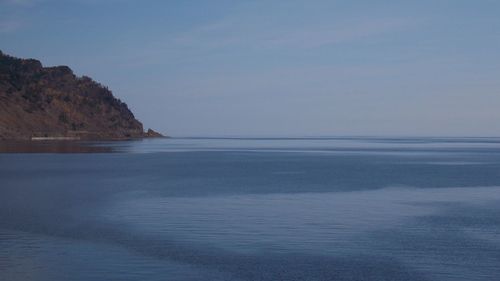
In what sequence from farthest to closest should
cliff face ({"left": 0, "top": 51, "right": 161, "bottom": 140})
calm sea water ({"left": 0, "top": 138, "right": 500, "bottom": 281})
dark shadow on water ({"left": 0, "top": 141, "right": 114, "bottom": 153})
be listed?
cliff face ({"left": 0, "top": 51, "right": 161, "bottom": 140}) < dark shadow on water ({"left": 0, "top": 141, "right": 114, "bottom": 153}) < calm sea water ({"left": 0, "top": 138, "right": 500, "bottom": 281})

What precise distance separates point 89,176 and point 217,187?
10473mm

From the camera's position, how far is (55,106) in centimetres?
14200

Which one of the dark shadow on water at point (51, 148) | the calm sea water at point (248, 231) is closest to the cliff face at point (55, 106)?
the dark shadow on water at point (51, 148)

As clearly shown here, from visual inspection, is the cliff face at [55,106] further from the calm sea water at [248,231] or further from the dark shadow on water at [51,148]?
the calm sea water at [248,231]

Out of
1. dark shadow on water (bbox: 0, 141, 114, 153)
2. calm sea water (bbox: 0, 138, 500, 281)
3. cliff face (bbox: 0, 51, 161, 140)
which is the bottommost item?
calm sea water (bbox: 0, 138, 500, 281)

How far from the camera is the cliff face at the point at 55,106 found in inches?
4941

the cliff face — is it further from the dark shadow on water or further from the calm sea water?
the calm sea water

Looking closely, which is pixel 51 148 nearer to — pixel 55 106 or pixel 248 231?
pixel 55 106

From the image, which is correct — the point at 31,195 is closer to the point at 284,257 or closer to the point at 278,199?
the point at 278,199

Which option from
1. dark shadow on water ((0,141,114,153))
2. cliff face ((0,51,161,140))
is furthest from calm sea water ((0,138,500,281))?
cliff face ((0,51,161,140))

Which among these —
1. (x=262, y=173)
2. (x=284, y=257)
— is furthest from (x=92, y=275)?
(x=262, y=173)

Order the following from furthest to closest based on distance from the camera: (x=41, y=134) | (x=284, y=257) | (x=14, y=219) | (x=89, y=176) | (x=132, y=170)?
(x=41, y=134) < (x=132, y=170) < (x=89, y=176) < (x=14, y=219) < (x=284, y=257)

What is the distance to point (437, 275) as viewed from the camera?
12266mm

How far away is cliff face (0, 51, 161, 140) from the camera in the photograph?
125500 mm
